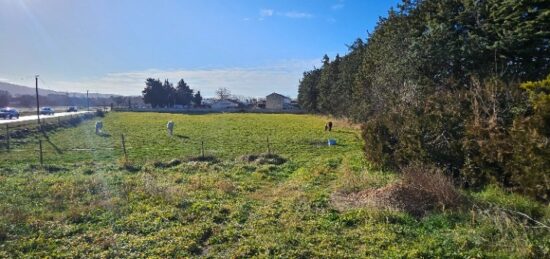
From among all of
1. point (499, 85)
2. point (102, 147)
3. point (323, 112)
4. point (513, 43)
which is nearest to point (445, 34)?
point (513, 43)

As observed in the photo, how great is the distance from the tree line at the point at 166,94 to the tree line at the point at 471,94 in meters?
87.3

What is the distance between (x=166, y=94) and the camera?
10556 centimetres

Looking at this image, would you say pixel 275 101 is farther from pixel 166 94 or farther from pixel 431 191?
pixel 431 191

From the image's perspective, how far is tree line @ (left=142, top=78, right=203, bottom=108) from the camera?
103688 mm

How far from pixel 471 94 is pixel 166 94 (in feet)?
332

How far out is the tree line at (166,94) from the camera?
10369 centimetres

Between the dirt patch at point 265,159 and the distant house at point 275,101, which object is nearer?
the dirt patch at point 265,159

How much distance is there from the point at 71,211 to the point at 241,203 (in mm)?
4027

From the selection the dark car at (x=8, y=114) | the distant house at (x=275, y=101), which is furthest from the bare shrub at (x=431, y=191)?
the distant house at (x=275, y=101)

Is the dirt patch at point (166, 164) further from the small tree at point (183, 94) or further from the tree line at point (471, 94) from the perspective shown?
the small tree at point (183, 94)

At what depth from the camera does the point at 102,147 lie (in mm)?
23344

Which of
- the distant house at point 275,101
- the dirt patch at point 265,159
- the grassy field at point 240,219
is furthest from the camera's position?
the distant house at point 275,101

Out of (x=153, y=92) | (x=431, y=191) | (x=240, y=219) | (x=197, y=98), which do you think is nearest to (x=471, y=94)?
(x=431, y=191)

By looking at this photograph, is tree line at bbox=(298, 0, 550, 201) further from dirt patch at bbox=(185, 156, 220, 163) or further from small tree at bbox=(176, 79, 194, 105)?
small tree at bbox=(176, 79, 194, 105)
